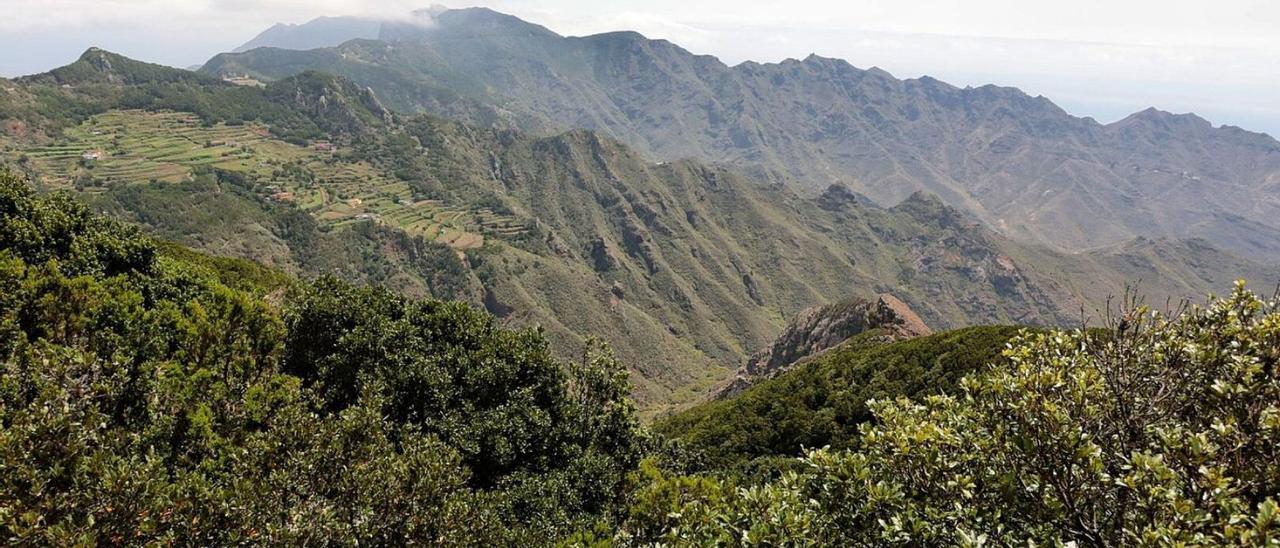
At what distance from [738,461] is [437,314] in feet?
111

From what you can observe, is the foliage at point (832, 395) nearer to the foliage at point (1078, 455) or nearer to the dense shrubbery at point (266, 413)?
the dense shrubbery at point (266, 413)

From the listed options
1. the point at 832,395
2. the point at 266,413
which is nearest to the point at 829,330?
the point at 832,395

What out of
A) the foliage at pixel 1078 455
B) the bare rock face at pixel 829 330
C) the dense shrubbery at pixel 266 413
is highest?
the foliage at pixel 1078 455

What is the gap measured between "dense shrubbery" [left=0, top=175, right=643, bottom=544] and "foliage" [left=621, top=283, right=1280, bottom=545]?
40.3 ft

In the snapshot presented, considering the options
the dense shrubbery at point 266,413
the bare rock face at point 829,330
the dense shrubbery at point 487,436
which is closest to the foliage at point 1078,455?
the dense shrubbery at point 487,436

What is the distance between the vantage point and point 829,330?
376 feet

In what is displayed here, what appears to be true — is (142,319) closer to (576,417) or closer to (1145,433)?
(576,417)

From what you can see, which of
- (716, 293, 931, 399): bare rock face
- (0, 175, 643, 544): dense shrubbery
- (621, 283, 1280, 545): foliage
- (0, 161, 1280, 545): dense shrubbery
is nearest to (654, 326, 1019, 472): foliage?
(0, 175, 643, 544): dense shrubbery

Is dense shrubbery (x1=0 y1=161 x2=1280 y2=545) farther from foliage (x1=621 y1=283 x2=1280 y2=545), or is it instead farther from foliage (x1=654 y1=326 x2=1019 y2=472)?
foliage (x1=654 y1=326 x2=1019 y2=472)

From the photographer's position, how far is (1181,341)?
12914 millimetres

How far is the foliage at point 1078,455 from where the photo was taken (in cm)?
1031

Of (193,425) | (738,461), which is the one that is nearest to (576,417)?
(193,425)

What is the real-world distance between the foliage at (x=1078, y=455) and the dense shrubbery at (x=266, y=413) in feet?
40.3

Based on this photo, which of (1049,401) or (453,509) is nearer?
(1049,401)
